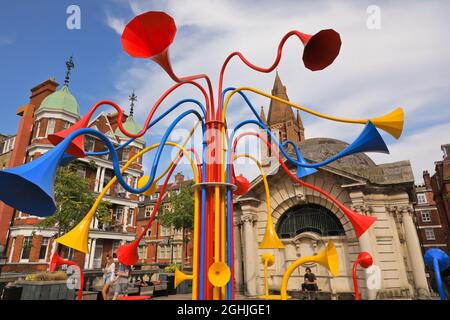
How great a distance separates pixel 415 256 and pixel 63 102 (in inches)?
1290

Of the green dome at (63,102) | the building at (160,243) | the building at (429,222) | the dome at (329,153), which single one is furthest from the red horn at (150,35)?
the building at (429,222)

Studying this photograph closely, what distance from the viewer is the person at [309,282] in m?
12.7

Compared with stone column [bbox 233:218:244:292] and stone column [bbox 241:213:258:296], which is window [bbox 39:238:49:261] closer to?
stone column [bbox 233:218:244:292]

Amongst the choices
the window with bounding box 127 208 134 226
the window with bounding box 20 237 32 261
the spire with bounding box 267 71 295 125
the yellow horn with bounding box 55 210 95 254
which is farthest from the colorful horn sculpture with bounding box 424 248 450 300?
the spire with bounding box 267 71 295 125

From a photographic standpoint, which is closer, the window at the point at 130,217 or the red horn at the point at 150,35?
the red horn at the point at 150,35

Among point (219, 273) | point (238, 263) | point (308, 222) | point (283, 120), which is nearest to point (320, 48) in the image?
point (219, 273)

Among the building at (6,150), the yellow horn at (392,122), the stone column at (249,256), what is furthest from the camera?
the building at (6,150)

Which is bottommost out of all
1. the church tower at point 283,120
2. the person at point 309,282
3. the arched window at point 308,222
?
the person at point 309,282

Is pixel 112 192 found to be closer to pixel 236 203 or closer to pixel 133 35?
pixel 236 203

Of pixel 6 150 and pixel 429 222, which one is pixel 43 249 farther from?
pixel 429 222

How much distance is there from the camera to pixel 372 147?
194 inches

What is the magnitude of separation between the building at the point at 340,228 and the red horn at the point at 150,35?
12.7m

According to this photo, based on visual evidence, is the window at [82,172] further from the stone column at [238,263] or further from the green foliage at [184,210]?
the stone column at [238,263]
